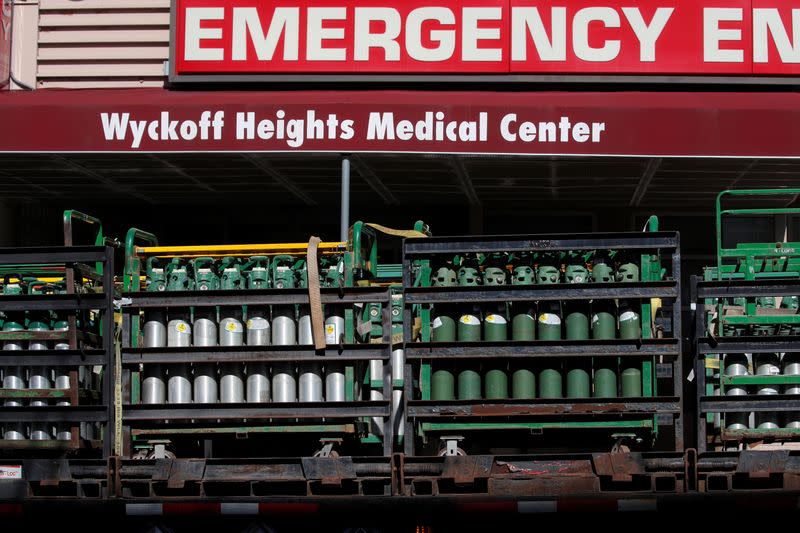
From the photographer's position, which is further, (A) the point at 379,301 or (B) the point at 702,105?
(B) the point at 702,105

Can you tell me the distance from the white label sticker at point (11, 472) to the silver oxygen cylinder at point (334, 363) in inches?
74.0

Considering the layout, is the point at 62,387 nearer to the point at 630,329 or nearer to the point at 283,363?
the point at 283,363

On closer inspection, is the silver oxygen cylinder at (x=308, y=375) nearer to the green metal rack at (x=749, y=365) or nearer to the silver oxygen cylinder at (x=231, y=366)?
the silver oxygen cylinder at (x=231, y=366)

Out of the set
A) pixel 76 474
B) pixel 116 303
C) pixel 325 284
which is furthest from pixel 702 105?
pixel 76 474

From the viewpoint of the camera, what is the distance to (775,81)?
10156mm

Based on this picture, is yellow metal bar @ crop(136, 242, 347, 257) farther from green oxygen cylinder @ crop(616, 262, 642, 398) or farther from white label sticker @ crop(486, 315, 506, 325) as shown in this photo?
green oxygen cylinder @ crop(616, 262, 642, 398)

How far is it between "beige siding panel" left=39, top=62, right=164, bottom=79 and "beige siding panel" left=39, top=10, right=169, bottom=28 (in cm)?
41

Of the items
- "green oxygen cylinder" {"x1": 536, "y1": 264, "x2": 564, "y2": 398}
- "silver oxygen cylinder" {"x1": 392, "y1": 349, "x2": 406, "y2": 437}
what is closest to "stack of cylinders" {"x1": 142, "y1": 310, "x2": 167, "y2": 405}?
"silver oxygen cylinder" {"x1": 392, "y1": 349, "x2": 406, "y2": 437}

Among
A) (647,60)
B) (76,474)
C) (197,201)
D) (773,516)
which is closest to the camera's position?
(773,516)

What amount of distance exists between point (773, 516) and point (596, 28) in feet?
17.8

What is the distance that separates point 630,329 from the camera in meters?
6.60

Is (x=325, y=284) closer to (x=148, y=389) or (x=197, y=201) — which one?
(x=148, y=389)

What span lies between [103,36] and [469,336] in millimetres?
6167

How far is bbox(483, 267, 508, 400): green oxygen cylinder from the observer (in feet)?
21.9
